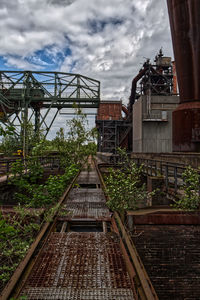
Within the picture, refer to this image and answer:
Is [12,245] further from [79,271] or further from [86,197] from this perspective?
[86,197]

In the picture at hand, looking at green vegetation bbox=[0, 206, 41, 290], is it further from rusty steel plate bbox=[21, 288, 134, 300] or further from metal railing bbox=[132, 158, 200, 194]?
metal railing bbox=[132, 158, 200, 194]

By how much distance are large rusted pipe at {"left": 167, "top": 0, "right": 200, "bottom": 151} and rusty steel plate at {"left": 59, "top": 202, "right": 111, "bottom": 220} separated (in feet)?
30.5

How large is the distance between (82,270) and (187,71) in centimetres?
1480

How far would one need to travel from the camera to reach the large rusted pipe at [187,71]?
12734 mm

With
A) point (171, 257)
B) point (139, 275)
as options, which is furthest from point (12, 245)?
point (171, 257)

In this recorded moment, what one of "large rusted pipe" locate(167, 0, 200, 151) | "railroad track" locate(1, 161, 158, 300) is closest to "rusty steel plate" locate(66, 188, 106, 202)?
"railroad track" locate(1, 161, 158, 300)

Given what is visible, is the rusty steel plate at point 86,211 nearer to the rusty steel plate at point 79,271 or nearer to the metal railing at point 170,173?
the rusty steel plate at point 79,271

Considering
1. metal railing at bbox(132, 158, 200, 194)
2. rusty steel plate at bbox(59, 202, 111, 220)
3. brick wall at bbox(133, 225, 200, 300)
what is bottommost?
brick wall at bbox(133, 225, 200, 300)

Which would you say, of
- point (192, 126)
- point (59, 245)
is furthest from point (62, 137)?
point (59, 245)

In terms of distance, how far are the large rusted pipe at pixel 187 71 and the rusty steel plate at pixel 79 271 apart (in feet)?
37.0

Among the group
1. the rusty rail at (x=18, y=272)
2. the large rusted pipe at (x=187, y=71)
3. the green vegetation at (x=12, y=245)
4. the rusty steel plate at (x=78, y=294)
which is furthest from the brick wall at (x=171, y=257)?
the large rusted pipe at (x=187, y=71)

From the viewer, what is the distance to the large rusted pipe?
41.8 feet

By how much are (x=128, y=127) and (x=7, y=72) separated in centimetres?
2499

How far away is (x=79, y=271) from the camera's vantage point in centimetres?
260
